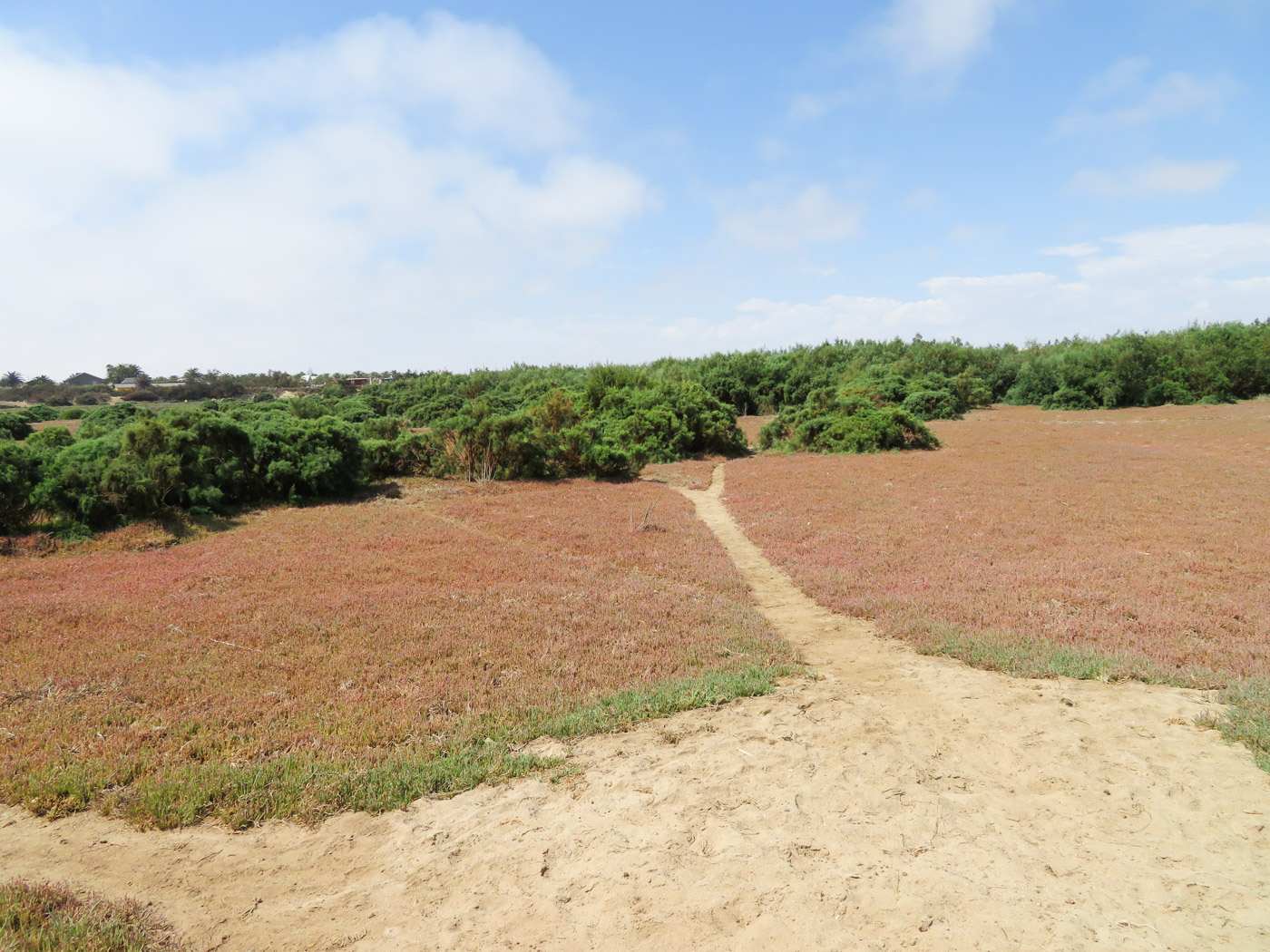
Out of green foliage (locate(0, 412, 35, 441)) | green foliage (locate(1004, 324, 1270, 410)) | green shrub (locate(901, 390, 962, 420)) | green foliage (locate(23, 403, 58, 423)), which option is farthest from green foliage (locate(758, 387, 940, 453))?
green foliage (locate(23, 403, 58, 423))

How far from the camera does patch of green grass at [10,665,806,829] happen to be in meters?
4.86

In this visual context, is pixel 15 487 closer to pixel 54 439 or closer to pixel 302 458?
pixel 54 439

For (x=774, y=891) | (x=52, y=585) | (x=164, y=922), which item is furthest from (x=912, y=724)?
(x=52, y=585)

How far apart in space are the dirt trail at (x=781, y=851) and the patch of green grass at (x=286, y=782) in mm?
156

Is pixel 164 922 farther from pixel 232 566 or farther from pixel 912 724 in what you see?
pixel 232 566

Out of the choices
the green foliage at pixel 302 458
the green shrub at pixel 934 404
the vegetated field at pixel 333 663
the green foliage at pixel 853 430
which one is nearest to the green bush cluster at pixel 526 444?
the green foliage at pixel 302 458

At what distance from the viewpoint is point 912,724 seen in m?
6.05

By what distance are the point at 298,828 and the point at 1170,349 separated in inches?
2749

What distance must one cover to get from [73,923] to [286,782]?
1616mm

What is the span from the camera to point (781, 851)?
14.0ft

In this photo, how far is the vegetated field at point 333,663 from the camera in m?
5.29

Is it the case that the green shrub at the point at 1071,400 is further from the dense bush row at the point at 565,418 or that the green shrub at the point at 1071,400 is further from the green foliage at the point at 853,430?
the green foliage at the point at 853,430

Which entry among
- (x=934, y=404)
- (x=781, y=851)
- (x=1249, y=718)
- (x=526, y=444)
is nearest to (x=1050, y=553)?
(x=1249, y=718)

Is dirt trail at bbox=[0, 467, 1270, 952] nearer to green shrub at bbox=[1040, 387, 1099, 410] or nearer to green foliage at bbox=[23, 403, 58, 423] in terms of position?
green foliage at bbox=[23, 403, 58, 423]
